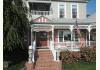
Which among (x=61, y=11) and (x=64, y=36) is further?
(x=61, y=11)

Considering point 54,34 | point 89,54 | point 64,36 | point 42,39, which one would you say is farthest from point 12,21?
point 64,36

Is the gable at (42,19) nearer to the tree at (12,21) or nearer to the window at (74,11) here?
the window at (74,11)

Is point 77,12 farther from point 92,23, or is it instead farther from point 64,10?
point 92,23

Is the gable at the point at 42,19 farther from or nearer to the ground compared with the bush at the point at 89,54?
farther from the ground

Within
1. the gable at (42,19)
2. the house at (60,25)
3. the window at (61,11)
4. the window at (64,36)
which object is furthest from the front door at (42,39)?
the window at (61,11)

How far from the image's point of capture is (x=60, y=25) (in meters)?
22.8

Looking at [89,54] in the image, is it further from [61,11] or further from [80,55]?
[61,11]

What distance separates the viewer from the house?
69.1 ft

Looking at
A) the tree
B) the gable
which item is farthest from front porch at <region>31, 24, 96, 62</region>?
the tree

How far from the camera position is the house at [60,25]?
21.0 meters

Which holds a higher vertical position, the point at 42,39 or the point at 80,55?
the point at 42,39

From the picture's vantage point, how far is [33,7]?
26.0 m

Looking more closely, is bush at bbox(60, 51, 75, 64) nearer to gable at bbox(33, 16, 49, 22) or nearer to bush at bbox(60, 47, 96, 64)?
bush at bbox(60, 47, 96, 64)
